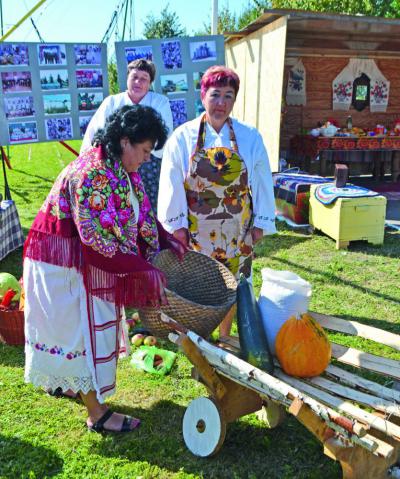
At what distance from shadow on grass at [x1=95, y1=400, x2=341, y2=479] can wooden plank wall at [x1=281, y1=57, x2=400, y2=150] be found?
9.36m

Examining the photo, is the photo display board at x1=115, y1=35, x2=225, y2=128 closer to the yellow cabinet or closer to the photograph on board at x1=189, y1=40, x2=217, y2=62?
the photograph on board at x1=189, y1=40, x2=217, y2=62

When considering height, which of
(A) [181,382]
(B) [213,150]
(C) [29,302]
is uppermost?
Answer: (B) [213,150]

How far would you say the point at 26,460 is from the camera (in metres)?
2.61

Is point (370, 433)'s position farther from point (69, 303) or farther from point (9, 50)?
point (9, 50)

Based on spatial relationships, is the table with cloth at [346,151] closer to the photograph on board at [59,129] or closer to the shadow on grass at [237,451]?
the photograph on board at [59,129]

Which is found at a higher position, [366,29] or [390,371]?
[366,29]

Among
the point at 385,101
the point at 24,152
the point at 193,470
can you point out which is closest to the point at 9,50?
the point at 193,470

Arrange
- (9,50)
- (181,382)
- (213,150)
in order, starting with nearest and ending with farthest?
(213,150), (181,382), (9,50)

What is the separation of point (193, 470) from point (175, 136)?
186cm

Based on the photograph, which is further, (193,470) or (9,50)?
(9,50)

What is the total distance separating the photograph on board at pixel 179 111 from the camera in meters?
6.27

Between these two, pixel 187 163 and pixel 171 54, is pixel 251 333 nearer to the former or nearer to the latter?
pixel 187 163

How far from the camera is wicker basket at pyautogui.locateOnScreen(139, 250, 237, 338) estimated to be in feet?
8.11

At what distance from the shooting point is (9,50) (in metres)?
6.12
